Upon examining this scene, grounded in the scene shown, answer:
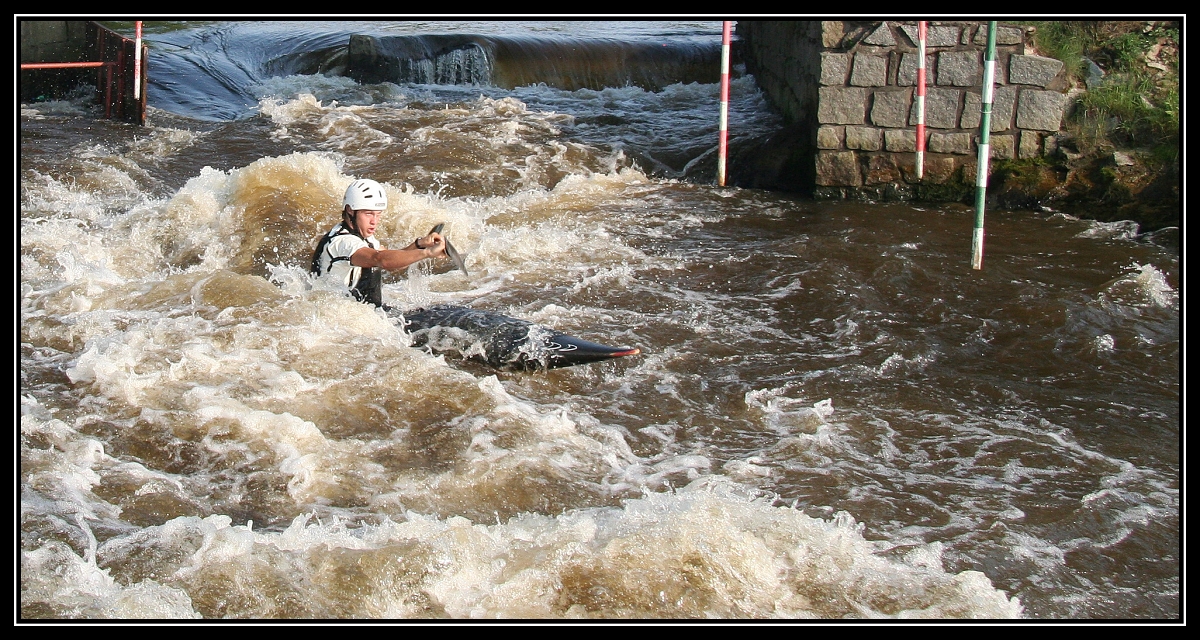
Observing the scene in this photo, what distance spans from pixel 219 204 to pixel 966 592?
613 cm

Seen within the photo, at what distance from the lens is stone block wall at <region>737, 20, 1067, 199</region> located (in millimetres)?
7855

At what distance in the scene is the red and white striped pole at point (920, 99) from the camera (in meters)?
7.71

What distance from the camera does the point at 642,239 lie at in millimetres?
7383

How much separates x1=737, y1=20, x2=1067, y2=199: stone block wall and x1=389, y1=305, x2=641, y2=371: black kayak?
3751 millimetres

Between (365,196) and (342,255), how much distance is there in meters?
0.33

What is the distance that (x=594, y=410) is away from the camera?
4691 millimetres

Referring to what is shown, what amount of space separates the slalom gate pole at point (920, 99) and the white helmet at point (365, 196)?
4.52m

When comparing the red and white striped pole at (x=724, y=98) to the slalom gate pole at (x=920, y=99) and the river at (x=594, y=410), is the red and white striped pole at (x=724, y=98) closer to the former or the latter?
the river at (x=594, y=410)

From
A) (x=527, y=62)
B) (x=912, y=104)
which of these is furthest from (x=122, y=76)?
(x=912, y=104)

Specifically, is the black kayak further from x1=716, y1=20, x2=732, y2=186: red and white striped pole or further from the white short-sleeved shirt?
x1=716, y1=20, x2=732, y2=186: red and white striped pole

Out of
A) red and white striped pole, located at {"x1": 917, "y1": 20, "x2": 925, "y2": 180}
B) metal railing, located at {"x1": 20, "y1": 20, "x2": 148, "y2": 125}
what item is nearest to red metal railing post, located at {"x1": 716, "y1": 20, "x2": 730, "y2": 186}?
red and white striped pole, located at {"x1": 917, "y1": 20, "x2": 925, "y2": 180}

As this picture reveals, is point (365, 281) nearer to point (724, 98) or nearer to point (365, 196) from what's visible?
point (365, 196)

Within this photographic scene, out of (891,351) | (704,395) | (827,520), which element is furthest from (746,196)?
(827,520)

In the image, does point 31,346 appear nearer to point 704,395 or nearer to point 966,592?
point 704,395
